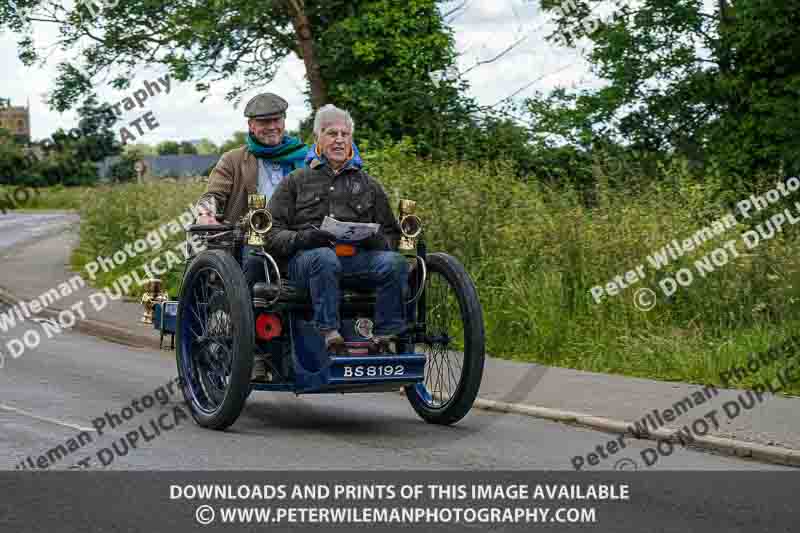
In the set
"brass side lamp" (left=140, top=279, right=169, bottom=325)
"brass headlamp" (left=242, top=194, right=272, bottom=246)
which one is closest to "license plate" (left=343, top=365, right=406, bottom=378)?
"brass headlamp" (left=242, top=194, right=272, bottom=246)

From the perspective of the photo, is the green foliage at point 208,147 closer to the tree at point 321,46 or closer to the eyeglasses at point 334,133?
the tree at point 321,46

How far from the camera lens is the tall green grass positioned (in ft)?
39.9

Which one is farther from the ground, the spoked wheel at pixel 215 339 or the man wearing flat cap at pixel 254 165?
the man wearing flat cap at pixel 254 165

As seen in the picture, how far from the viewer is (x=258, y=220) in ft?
28.8

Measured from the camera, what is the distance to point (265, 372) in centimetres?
906

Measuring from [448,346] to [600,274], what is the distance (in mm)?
4732

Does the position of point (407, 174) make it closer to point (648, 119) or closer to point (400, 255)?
point (400, 255)

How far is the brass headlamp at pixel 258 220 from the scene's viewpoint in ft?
28.7

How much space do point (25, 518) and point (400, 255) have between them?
10.9 ft

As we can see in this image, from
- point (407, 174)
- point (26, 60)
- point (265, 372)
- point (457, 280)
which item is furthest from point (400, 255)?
point (26, 60)

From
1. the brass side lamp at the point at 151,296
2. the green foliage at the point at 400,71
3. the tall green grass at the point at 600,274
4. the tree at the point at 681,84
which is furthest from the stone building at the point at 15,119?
the brass side lamp at the point at 151,296

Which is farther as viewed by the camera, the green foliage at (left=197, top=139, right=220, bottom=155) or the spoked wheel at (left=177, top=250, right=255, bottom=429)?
the green foliage at (left=197, top=139, right=220, bottom=155)

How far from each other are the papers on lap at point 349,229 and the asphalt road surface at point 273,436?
134 centimetres

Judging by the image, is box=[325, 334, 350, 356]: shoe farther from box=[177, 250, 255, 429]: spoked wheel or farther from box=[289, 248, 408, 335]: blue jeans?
box=[177, 250, 255, 429]: spoked wheel
